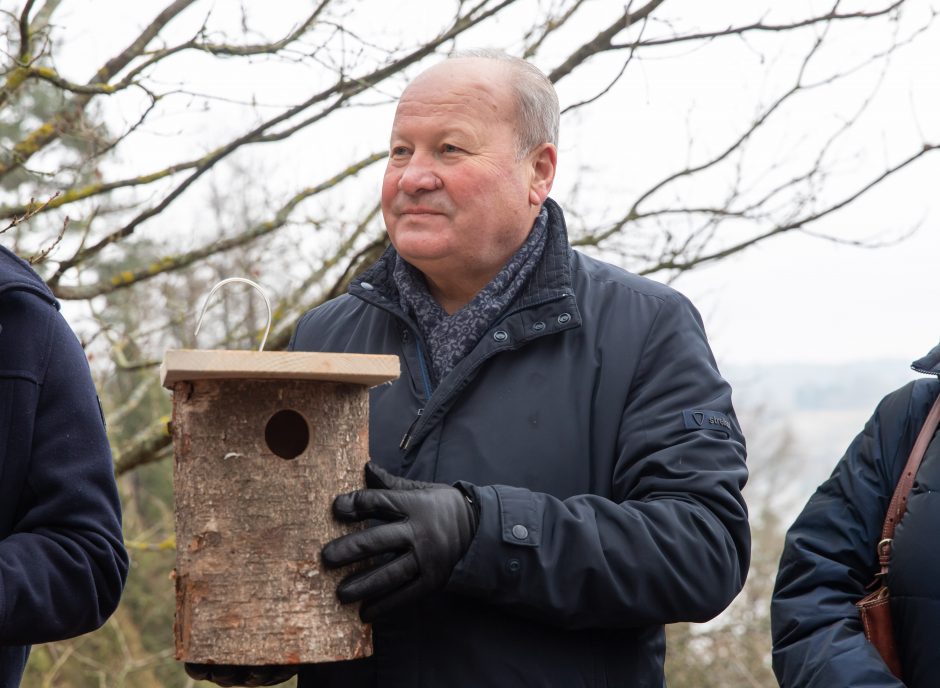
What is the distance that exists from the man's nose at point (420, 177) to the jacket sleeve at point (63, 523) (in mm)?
761

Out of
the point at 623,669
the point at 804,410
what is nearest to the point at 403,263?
the point at 623,669

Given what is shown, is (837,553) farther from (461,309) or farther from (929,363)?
(461,309)

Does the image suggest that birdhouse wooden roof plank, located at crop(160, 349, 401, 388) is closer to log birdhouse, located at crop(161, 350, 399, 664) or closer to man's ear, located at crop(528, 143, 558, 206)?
log birdhouse, located at crop(161, 350, 399, 664)

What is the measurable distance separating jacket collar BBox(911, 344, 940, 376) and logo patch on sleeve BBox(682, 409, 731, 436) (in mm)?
540

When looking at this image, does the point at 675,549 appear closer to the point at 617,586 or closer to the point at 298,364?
the point at 617,586

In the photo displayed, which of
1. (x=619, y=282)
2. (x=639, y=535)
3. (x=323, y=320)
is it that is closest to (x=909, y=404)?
(x=619, y=282)

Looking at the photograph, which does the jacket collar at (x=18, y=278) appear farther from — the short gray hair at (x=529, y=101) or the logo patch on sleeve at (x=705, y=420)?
the logo patch on sleeve at (x=705, y=420)

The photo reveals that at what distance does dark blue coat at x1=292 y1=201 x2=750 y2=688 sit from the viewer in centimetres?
211

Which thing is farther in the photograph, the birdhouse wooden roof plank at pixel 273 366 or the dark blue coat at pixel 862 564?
the dark blue coat at pixel 862 564

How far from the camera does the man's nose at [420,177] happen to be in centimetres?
244

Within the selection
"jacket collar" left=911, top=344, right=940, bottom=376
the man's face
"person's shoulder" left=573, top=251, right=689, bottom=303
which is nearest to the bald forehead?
the man's face

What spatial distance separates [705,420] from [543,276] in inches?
18.8

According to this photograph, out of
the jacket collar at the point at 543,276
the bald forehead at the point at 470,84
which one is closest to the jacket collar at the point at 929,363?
the jacket collar at the point at 543,276

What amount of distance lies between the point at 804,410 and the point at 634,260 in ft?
127
